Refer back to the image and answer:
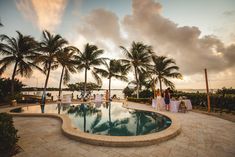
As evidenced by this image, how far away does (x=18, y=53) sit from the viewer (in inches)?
686

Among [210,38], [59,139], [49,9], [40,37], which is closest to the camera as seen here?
[59,139]

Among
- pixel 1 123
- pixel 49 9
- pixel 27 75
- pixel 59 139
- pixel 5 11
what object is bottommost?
pixel 59 139

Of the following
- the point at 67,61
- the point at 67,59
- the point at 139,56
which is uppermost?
the point at 139,56

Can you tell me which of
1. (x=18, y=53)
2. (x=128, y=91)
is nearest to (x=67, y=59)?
(x=18, y=53)

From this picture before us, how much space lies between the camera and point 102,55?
22469mm

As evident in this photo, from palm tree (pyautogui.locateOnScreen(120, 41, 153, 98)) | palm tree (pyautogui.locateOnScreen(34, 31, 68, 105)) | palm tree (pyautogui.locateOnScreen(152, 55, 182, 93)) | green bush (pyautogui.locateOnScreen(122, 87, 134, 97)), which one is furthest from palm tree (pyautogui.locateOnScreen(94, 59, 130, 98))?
palm tree (pyautogui.locateOnScreen(34, 31, 68, 105))

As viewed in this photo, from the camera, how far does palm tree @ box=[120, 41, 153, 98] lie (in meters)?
20.1

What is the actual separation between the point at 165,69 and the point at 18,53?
69.5 feet

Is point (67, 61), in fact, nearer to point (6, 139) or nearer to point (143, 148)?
point (6, 139)

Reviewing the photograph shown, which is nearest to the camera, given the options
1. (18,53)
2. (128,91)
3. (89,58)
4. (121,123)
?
(121,123)

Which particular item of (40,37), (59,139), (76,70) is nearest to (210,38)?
(59,139)

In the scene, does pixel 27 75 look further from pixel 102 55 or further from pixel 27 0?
pixel 27 0

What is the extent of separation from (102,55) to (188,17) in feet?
47.7

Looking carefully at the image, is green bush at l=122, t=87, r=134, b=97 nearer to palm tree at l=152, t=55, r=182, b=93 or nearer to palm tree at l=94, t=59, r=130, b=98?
palm tree at l=94, t=59, r=130, b=98
